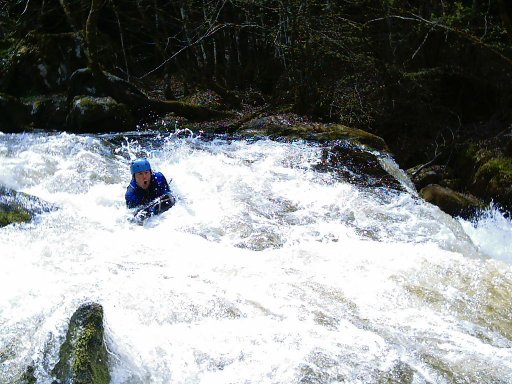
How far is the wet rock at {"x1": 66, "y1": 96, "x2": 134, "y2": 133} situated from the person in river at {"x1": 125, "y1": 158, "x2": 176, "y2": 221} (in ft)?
16.5

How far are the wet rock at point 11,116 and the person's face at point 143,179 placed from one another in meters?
5.71

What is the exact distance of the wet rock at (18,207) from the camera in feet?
18.2

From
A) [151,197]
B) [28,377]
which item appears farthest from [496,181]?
[28,377]

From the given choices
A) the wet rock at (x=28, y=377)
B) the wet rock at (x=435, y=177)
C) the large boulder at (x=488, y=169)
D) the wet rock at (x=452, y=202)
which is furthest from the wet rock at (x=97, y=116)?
the wet rock at (x=28, y=377)

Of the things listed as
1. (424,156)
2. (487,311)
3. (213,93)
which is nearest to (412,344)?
(487,311)

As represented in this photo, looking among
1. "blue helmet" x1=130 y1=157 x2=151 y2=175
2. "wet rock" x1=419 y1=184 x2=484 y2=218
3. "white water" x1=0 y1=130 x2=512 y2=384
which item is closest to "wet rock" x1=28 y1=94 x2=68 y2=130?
"white water" x1=0 y1=130 x2=512 y2=384

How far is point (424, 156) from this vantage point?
428 inches

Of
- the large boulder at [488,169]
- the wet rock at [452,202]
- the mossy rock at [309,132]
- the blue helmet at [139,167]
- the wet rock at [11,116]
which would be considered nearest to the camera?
the blue helmet at [139,167]

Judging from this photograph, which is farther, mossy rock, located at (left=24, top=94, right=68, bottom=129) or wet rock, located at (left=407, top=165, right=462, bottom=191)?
mossy rock, located at (left=24, top=94, right=68, bottom=129)

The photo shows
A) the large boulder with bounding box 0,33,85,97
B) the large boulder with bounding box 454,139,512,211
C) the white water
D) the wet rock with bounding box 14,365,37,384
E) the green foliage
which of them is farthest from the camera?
the large boulder with bounding box 0,33,85,97

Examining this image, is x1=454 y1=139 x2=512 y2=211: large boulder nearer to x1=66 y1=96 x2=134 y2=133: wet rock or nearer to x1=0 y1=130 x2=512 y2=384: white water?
x1=0 y1=130 x2=512 y2=384: white water

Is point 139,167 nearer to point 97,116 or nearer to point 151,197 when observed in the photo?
point 151,197

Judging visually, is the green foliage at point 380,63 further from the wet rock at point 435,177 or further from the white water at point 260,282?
the white water at point 260,282

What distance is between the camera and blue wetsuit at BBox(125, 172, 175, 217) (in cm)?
627
